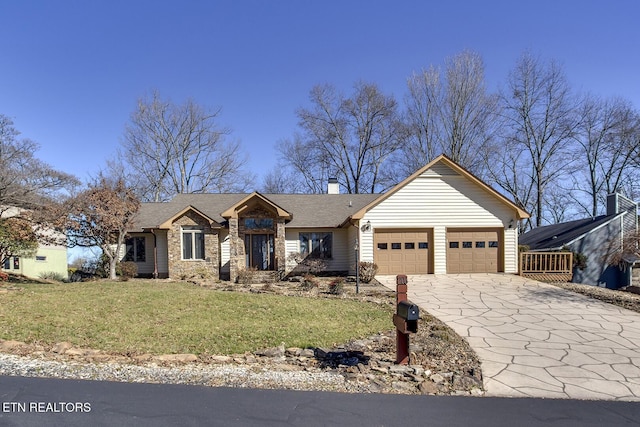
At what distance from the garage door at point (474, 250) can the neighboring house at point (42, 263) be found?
2025cm

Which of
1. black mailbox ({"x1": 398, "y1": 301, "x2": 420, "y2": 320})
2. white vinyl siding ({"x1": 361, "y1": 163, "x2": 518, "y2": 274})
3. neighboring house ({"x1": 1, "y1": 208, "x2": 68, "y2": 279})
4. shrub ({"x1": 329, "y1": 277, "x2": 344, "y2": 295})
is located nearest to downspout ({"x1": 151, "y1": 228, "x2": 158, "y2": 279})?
neighboring house ({"x1": 1, "y1": 208, "x2": 68, "y2": 279})

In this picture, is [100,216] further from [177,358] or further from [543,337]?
[543,337]

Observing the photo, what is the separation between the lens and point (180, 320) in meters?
8.08

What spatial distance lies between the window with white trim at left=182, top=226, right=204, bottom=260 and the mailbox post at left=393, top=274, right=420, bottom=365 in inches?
577

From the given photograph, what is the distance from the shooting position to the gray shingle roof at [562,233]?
1931cm

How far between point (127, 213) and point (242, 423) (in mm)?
15663

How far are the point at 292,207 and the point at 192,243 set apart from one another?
547cm

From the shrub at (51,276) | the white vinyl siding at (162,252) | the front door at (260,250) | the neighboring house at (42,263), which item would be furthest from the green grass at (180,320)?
the neighboring house at (42,263)

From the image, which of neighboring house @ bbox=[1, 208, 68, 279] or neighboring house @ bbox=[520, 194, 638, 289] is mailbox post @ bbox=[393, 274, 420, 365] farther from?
neighboring house @ bbox=[1, 208, 68, 279]

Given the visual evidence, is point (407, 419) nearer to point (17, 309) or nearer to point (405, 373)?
point (405, 373)

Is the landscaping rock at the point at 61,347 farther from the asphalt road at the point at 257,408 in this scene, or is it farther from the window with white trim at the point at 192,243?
the window with white trim at the point at 192,243

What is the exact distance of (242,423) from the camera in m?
3.63

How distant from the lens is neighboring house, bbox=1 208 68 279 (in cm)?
2067

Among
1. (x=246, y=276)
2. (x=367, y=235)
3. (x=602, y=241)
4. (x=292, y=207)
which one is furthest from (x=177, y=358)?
(x=602, y=241)
